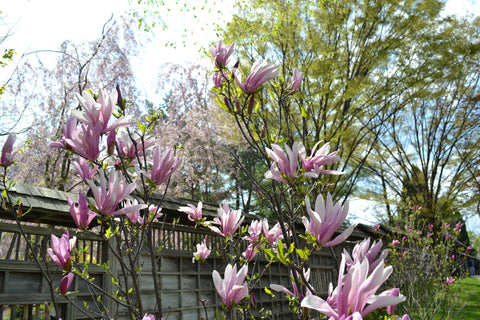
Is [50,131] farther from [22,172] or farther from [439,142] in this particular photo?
[439,142]

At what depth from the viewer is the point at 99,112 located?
3.37ft

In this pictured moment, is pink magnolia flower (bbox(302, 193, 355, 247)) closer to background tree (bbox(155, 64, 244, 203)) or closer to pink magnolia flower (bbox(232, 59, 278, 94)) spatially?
pink magnolia flower (bbox(232, 59, 278, 94))

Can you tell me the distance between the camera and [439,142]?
1224 cm

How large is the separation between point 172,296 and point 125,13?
899cm

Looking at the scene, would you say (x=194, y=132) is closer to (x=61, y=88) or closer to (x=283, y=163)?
(x=61, y=88)

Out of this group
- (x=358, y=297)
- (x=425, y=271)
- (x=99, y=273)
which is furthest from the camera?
(x=425, y=271)

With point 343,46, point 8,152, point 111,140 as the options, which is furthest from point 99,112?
point 343,46

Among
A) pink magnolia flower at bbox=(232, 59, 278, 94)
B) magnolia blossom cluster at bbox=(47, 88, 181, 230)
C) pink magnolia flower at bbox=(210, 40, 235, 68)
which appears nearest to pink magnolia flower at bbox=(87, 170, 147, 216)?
magnolia blossom cluster at bbox=(47, 88, 181, 230)

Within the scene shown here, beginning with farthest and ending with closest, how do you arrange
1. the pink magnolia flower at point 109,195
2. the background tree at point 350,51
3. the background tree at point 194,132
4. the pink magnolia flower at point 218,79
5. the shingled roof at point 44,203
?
1. the background tree at point 194,132
2. the background tree at point 350,51
3. the shingled roof at point 44,203
4. the pink magnolia flower at point 218,79
5. the pink magnolia flower at point 109,195

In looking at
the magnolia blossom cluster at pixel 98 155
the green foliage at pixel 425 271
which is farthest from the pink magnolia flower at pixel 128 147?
the green foliage at pixel 425 271

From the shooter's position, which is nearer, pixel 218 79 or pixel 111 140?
pixel 111 140

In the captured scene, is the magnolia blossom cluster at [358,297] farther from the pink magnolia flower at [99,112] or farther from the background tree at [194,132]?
the background tree at [194,132]

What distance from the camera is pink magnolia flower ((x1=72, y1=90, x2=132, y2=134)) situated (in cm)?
100

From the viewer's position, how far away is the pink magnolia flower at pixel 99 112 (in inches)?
39.3
